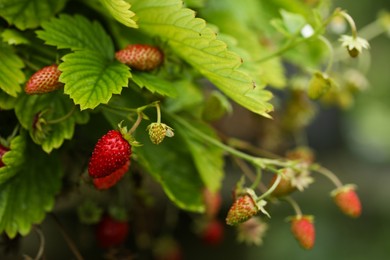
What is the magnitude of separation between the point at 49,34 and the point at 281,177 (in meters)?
0.33

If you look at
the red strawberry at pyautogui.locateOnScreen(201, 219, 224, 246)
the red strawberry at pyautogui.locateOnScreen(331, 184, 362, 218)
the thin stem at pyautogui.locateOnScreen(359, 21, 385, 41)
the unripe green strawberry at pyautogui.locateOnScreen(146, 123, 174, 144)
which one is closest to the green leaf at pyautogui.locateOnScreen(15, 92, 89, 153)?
the unripe green strawberry at pyautogui.locateOnScreen(146, 123, 174, 144)

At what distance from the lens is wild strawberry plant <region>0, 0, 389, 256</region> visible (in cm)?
65

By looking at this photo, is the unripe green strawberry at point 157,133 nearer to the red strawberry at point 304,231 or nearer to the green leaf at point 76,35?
the green leaf at point 76,35

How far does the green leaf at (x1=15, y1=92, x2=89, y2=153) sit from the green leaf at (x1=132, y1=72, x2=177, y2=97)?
0.26 ft

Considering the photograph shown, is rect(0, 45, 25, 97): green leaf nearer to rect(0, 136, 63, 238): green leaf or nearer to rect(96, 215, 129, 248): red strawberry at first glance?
rect(0, 136, 63, 238): green leaf

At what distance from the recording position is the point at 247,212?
0.69 m

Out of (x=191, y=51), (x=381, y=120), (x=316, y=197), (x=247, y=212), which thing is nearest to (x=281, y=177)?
(x=247, y=212)

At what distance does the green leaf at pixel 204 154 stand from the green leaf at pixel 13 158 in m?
0.21

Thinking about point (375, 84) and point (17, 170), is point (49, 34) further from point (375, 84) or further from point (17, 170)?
point (375, 84)

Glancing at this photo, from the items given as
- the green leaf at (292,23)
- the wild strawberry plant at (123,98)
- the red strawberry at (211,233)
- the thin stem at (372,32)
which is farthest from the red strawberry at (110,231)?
the thin stem at (372,32)

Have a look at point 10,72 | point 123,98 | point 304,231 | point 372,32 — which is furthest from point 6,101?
point 372,32

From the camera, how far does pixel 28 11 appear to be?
727 millimetres

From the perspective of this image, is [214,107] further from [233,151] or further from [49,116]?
[49,116]

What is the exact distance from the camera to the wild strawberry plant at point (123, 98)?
2.12 ft
